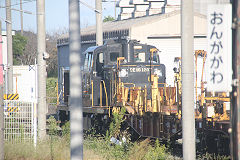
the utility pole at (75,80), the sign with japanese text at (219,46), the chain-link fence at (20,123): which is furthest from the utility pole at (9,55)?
→ the sign with japanese text at (219,46)

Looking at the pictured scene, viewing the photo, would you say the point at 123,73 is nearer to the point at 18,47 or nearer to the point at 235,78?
the point at 235,78

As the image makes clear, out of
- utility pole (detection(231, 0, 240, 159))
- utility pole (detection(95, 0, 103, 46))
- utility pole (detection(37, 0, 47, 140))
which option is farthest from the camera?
utility pole (detection(95, 0, 103, 46))

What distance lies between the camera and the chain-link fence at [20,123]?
46.5 ft

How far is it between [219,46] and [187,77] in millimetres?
3661

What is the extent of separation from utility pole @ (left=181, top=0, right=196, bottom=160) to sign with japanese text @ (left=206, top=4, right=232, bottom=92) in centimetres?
349

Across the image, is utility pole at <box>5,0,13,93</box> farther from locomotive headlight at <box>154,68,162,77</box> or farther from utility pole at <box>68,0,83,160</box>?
utility pole at <box>68,0,83,160</box>

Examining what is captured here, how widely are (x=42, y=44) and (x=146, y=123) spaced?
433cm

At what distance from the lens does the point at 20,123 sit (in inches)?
573

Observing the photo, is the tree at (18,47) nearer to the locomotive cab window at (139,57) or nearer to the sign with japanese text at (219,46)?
the locomotive cab window at (139,57)

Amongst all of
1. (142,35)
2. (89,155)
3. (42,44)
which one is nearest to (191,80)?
(89,155)

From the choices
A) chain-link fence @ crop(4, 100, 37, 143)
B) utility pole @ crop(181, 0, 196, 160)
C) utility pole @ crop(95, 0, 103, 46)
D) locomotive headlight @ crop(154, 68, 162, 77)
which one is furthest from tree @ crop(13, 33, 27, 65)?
utility pole @ crop(181, 0, 196, 160)

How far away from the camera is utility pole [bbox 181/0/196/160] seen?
31.4 ft

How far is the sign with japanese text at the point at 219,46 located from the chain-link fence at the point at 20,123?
348 inches

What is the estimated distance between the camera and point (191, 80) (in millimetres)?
9719
